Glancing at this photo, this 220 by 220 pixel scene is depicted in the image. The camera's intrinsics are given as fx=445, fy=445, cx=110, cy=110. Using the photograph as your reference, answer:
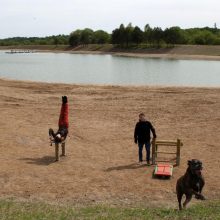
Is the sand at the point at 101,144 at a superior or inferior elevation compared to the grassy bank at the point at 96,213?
inferior

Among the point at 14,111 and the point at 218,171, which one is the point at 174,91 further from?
the point at 218,171

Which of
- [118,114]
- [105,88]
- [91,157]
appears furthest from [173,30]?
[91,157]

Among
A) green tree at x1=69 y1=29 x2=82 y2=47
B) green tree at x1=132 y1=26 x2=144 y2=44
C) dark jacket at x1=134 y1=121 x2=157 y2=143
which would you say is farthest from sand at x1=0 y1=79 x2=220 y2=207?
green tree at x1=69 y1=29 x2=82 y2=47

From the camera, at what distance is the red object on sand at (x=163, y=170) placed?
11.7 m

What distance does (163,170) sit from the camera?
39.2ft

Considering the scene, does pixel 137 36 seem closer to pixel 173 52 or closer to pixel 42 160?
pixel 173 52

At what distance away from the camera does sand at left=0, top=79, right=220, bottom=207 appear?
425 inches

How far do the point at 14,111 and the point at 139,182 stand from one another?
463 inches

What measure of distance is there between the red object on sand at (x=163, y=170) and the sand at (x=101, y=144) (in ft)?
0.63

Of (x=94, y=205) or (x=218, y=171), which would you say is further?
(x=218, y=171)

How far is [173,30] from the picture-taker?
396ft

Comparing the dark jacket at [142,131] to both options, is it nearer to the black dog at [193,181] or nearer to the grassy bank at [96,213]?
the grassy bank at [96,213]

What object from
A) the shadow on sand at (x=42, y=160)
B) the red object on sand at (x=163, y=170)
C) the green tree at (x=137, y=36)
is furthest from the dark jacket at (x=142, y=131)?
the green tree at (x=137, y=36)

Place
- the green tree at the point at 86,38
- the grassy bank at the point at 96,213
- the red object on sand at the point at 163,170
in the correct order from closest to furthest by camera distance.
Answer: the grassy bank at the point at 96,213 < the red object on sand at the point at 163,170 < the green tree at the point at 86,38
